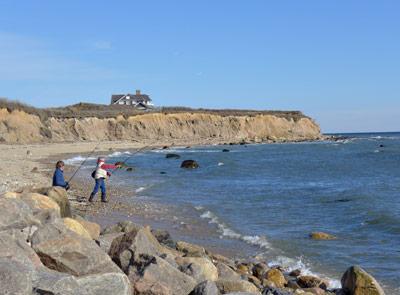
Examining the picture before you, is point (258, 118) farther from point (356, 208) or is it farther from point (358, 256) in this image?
point (358, 256)

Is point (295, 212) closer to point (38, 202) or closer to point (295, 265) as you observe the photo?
point (295, 265)

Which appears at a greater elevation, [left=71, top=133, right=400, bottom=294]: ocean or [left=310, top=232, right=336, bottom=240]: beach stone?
[left=310, top=232, right=336, bottom=240]: beach stone

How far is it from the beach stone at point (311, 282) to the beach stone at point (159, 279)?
13.6 ft

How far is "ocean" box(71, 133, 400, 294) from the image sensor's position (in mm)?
12758

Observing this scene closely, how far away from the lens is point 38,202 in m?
9.68

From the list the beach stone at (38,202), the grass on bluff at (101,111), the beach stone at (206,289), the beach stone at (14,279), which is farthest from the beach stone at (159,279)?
the grass on bluff at (101,111)

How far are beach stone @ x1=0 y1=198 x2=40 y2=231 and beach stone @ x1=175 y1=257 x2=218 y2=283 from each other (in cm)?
217

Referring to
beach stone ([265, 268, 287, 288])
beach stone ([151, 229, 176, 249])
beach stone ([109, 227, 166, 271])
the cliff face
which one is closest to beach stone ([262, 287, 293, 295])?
beach stone ([265, 268, 287, 288])

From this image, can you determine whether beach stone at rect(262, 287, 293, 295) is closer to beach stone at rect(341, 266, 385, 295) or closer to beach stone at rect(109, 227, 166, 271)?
beach stone at rect(341, 266, 385, 295)

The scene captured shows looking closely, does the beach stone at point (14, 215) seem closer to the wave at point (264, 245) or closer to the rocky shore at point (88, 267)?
the rocky shore at point (88, 267)

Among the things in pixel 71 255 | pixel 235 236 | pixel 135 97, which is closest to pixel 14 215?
pixel 71 255

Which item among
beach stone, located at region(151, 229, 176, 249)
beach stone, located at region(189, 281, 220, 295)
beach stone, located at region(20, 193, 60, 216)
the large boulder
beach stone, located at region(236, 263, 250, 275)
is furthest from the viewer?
beach stone, located at region(151, 229, 176, 249)

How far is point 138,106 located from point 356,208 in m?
92.7

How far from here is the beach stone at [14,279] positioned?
16.0 feet
